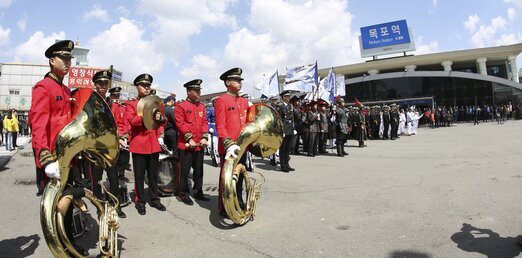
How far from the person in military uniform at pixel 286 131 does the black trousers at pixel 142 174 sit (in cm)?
402

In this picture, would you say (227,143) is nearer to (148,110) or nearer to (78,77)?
(148,110)

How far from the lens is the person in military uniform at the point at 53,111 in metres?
3.08

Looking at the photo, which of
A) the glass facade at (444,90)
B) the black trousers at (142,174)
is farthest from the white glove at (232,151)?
the glass facade at (444,90)

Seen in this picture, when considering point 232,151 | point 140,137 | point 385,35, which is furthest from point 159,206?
point 385,35

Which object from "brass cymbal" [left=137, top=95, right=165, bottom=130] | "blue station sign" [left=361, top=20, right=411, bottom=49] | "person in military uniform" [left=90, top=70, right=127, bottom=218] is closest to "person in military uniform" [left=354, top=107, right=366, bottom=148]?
"brass cymbal" [left=137, top=95, right=165, bottom=130]

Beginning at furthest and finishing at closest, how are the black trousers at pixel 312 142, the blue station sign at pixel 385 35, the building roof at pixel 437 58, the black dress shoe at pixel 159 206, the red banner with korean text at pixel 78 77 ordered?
the blue station sign at pixel 385 35
the building roof at pixel 437 58
the red banner with korean text at pixel 78 77
the black trousers at pixel 312 142
the black dress shoe at pixel 159 206

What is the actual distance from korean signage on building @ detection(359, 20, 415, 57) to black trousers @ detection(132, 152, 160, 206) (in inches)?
1589

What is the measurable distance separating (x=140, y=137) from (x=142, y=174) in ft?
1.94

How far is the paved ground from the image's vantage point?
370 centimetres

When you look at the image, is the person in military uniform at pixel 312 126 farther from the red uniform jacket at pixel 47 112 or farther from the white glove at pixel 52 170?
the white glove at pixel 52 170

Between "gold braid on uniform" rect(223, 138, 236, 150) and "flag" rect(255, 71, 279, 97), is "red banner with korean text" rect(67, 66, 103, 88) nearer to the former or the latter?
"flag" rect(255, 71, 279, 97)

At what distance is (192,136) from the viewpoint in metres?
5.61

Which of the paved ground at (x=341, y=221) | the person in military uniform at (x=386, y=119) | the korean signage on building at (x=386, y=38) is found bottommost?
the paved ground at (x=341, y=221)

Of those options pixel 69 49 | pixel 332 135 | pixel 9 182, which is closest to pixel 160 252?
pixel 69 49
